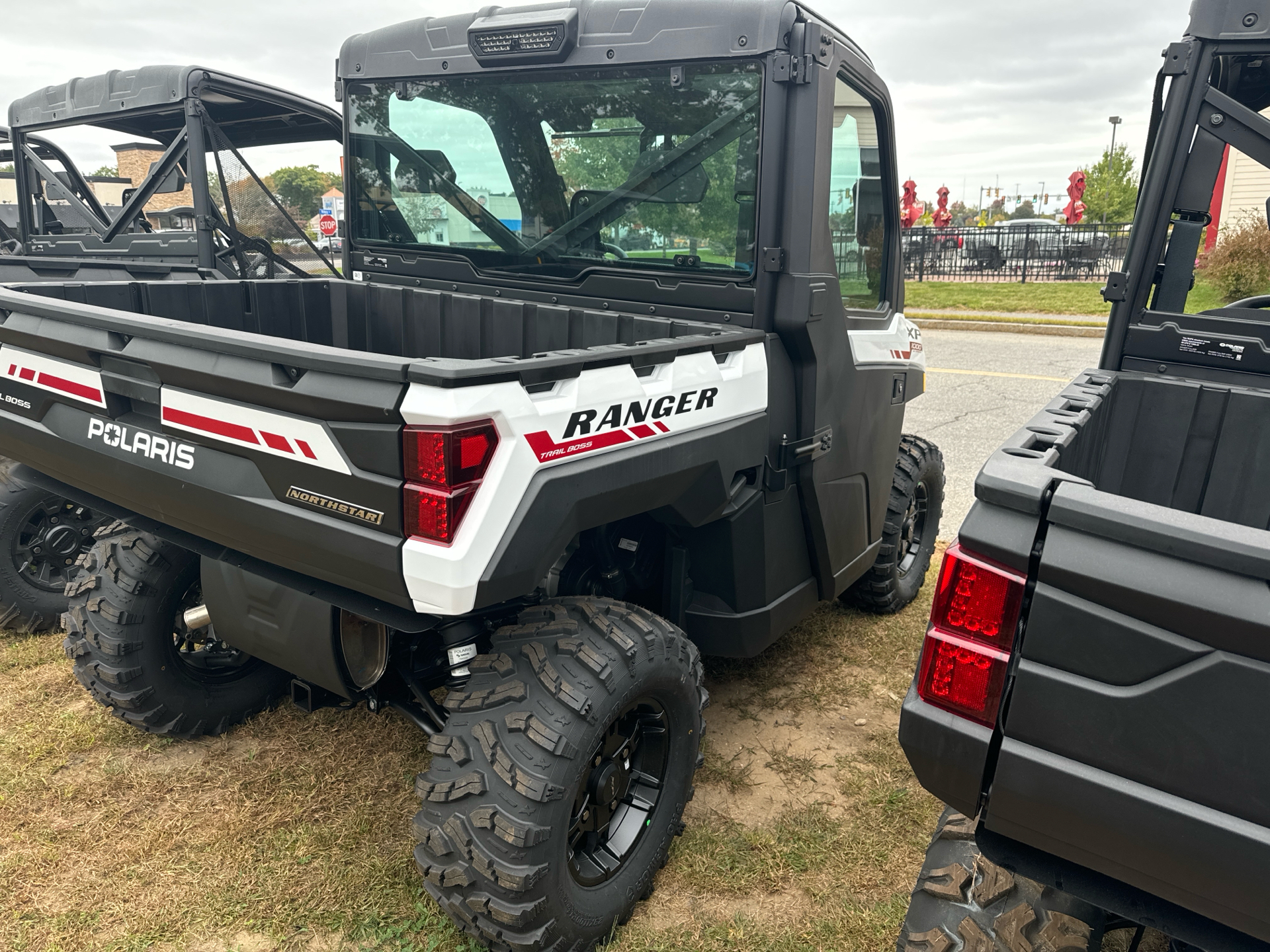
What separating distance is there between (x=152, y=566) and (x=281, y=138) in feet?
18.2

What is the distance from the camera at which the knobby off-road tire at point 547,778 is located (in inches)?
81.5

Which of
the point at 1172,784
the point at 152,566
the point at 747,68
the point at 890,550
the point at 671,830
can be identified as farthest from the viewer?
the point at 890,550

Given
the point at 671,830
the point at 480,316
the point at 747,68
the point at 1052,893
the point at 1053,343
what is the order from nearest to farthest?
the point at 1052,893 < the point at 671,830 < the point at 747,68 < the point at 480,316 < the point at 1053,343

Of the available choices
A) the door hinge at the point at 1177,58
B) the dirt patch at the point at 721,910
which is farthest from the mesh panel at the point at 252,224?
the door hinge at the point at 1177,58

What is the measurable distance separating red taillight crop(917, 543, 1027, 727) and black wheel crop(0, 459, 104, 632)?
3585 millimetres

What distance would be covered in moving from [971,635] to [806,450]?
1.53 meters

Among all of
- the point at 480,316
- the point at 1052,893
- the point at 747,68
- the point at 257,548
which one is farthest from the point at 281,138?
the point at 1052,893

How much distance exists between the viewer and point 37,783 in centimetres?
293

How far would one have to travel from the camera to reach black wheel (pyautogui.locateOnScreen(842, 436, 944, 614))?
13.6 feet

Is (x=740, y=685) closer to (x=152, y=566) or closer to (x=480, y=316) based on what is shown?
(x=480, y=316)

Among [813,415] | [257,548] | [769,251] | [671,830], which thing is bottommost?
[671,830]

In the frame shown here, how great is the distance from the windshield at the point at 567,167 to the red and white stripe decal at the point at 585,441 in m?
0.87

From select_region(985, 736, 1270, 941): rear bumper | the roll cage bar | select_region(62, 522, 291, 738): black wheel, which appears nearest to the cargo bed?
select_region(985, 736, 1270, 941): rear bumper

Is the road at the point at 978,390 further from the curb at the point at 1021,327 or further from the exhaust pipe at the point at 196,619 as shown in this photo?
the exhaust pipe at the point at 196,619
